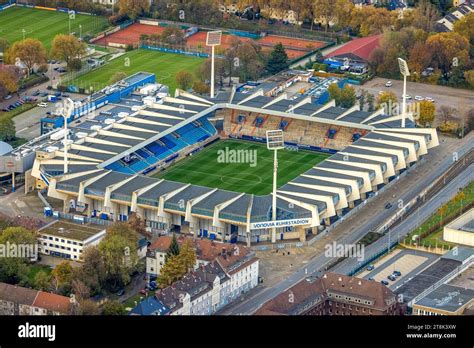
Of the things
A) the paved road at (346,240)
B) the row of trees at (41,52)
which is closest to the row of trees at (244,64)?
the row of trees at (41,52)

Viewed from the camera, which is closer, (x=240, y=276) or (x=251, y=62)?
(x=240, y=276)

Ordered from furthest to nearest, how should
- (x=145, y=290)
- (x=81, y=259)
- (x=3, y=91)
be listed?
(x=3, y=91) → (x=81, y=259) → (x=145, y=290)

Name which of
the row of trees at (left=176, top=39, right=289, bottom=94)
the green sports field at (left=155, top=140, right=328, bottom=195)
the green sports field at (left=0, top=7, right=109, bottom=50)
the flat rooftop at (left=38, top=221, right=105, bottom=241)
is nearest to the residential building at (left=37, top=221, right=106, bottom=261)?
the flat rooftop at (left=38, top=221, right=105, bottom=241)

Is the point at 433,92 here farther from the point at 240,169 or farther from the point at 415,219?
the point at 415,219

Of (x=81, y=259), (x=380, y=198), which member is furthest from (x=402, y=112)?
(x=81, y=259)

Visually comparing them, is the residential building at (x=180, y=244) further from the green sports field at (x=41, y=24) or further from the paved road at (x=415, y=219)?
the green sports field at (x=41, y=24)

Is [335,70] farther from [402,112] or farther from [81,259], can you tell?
[81,259]

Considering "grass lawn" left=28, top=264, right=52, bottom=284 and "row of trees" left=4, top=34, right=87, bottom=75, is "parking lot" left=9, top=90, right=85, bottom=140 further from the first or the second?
"grass lawn" left=28, top=264, right=52, bottom=284
